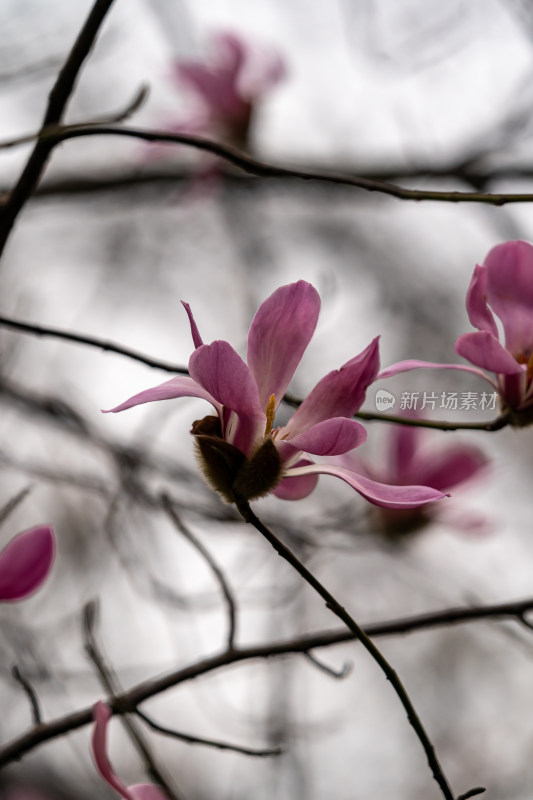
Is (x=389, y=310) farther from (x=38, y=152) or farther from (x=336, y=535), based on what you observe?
(x=38, y=152)

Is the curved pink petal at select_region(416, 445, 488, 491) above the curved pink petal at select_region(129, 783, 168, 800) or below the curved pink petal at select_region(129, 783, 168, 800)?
above

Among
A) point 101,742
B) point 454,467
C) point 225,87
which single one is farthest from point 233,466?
point 225,87

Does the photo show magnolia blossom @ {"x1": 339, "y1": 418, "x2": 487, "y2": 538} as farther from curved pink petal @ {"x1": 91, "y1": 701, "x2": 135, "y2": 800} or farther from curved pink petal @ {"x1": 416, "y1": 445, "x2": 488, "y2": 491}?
curved pink petal @ {"x1": 91, "y1": 701, "x2": 135, "y2": 800}

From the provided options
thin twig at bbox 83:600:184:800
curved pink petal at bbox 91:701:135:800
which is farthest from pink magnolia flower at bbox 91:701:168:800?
thin twig at bbox 83:600:184:800

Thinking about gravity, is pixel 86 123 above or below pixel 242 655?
above

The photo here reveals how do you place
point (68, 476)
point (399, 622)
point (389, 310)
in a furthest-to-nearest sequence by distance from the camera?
point (389, 310) < point (68, 476) < point (399, 622)

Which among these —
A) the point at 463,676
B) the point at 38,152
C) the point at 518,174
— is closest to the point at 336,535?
the point at 518,174

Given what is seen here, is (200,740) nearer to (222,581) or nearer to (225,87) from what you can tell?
(222,581)
